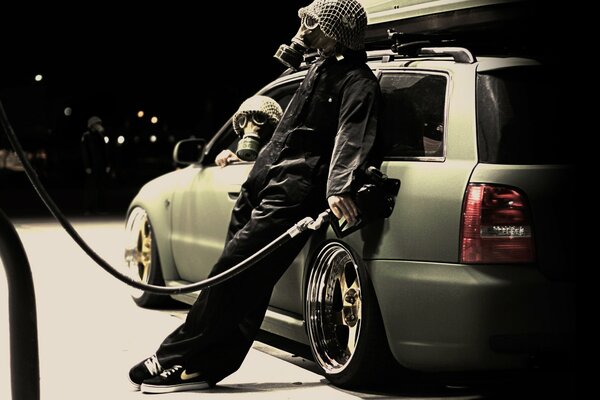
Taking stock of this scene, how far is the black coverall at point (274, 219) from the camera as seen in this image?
5883 millimetres

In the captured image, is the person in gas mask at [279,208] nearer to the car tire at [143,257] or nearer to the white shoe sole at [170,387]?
the white shoe sole at [170,387]

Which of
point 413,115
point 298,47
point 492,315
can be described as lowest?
point 492,315

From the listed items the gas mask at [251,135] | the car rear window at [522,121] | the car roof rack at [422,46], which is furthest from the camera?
the gas mask at [251,135]

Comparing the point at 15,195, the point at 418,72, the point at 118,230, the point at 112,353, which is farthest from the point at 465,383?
the point at 15,195

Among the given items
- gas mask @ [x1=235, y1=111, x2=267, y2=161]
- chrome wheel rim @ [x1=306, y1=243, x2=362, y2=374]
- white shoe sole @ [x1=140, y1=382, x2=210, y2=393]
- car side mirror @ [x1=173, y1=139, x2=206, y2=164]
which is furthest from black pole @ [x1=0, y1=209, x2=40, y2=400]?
car side mirror @ [x1=173, y1=139, x2=206, y2=164]

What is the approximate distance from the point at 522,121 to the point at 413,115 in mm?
657

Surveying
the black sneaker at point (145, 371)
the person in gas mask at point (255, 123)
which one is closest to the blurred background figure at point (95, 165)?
the person in gas mask at point (255, 123)

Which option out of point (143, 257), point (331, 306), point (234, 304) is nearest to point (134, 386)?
point (234, 304)

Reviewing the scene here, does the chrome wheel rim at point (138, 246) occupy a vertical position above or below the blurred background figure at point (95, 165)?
above

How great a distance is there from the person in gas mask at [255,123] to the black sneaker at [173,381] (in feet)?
5.08

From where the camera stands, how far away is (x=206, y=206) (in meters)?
7.52

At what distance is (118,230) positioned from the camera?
17.0 metres

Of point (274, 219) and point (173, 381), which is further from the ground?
point (274, 219)

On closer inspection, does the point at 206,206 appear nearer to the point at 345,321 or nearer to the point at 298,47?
the point at 298,47
